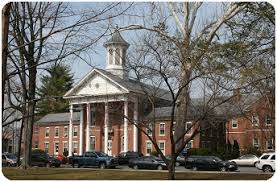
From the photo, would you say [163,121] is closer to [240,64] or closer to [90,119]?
[90,119]

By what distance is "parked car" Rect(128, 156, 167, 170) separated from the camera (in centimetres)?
3294

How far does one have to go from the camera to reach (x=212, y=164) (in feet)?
103

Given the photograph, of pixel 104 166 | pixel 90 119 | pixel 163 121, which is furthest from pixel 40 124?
pixel 104 166

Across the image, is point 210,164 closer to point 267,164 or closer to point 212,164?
point 212,164

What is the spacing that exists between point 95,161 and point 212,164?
9.88 metres

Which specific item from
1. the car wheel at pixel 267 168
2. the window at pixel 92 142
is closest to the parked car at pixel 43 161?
the car wheel at pixel 267 168

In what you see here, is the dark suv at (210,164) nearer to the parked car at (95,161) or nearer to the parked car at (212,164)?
the parked car at (212,164)

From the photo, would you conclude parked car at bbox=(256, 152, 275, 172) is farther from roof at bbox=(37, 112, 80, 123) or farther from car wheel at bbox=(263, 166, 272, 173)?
roof at bbox=(37, 112, 80, 123)

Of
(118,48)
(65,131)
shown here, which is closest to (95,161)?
(118,48)

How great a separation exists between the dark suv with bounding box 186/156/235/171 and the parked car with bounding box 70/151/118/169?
21.3 ft

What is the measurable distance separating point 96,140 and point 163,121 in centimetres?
1011

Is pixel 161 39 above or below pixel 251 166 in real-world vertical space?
above

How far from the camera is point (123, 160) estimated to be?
41344mm

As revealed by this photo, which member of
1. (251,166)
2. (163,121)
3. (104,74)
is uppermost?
(104,74)
